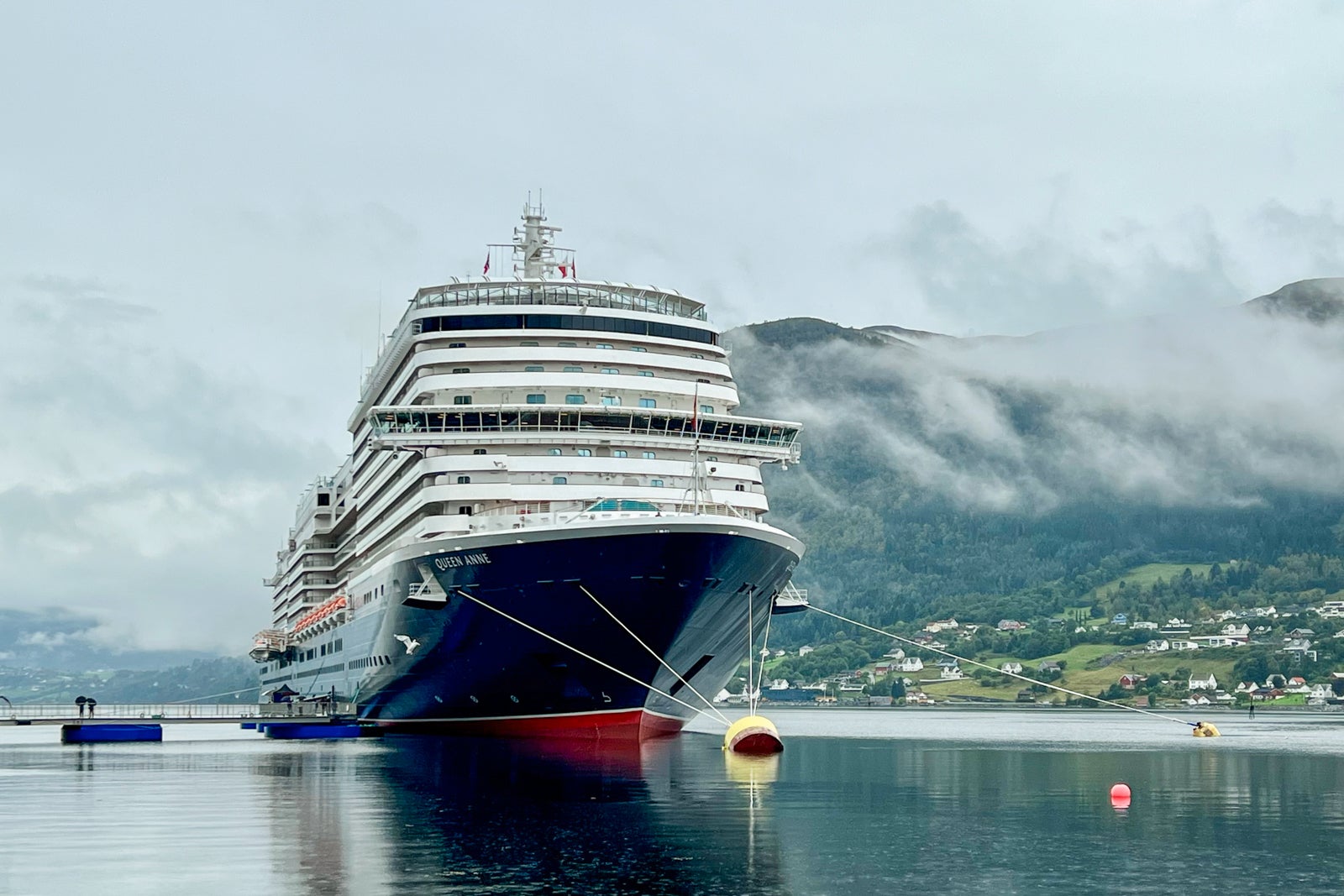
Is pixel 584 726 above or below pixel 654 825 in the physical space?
above

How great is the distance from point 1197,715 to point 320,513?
112 meters

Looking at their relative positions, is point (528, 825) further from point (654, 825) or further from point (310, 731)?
point (310, 731)

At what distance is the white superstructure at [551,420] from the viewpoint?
54.5 m

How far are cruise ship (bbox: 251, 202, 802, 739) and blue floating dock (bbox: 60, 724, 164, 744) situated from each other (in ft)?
46.9

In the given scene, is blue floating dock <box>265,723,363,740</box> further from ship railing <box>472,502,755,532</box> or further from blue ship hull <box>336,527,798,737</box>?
ship railing <box>472,502,755,532</box>

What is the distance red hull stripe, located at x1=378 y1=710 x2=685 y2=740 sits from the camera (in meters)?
52.8

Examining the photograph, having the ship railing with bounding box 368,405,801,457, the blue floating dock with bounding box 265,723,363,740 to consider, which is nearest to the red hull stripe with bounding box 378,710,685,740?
the ship railing with bounding box 368,405,801,457

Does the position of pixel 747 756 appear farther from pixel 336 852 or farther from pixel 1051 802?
pixel 336 852

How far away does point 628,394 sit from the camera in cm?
5881

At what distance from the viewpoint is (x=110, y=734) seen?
252ft

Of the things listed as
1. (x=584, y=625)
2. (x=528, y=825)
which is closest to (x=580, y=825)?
(x=528, y=825)

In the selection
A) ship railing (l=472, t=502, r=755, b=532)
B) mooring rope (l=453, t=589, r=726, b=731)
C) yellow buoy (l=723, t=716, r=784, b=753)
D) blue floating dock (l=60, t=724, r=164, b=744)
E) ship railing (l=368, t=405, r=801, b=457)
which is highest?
ship railing (l=368, t=405, r=801, b=457)

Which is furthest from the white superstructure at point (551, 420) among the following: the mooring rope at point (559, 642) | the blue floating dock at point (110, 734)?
the blue floating dock at point (110, 734)

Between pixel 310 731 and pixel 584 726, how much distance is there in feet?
70.4
